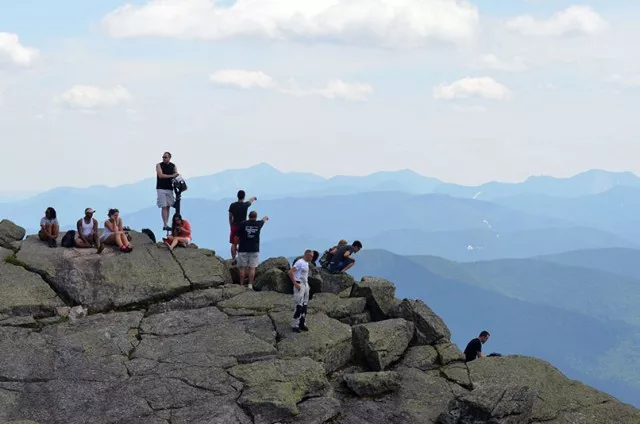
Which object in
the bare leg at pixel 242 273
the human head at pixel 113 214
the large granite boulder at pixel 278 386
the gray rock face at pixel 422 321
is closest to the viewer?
the large granite boulder at pixel 278 386

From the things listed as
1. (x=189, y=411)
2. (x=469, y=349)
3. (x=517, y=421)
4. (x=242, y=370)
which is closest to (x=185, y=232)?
(x=242, y=370)

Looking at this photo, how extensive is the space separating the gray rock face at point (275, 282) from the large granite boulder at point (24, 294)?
7731mm

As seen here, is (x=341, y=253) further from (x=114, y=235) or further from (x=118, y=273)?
(x=114, y=235)

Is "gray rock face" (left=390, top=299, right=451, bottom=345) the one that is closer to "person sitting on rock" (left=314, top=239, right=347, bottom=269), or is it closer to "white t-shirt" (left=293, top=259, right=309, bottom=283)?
"person sitting on rock" (left=314, top=239, right=347, bottom=269)

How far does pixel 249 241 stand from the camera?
77.8 feet

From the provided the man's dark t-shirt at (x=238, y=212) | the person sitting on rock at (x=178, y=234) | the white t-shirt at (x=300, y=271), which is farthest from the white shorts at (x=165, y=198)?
the white t-shirt at (x=300, y=271)

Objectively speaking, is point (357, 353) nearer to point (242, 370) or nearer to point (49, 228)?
point (242, 370)

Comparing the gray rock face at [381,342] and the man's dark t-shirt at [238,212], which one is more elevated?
the man's dark t-shirt at [238,212]

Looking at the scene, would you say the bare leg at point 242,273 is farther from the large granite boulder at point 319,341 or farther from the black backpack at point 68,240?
the black backpack at point 68,240

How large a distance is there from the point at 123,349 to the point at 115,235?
265 inches

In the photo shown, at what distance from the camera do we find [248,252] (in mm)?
24062

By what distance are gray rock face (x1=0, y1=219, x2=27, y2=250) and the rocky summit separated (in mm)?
69

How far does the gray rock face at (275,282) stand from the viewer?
24.6 m

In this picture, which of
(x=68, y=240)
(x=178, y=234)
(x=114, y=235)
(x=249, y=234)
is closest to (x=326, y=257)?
(x=249, y=234)
